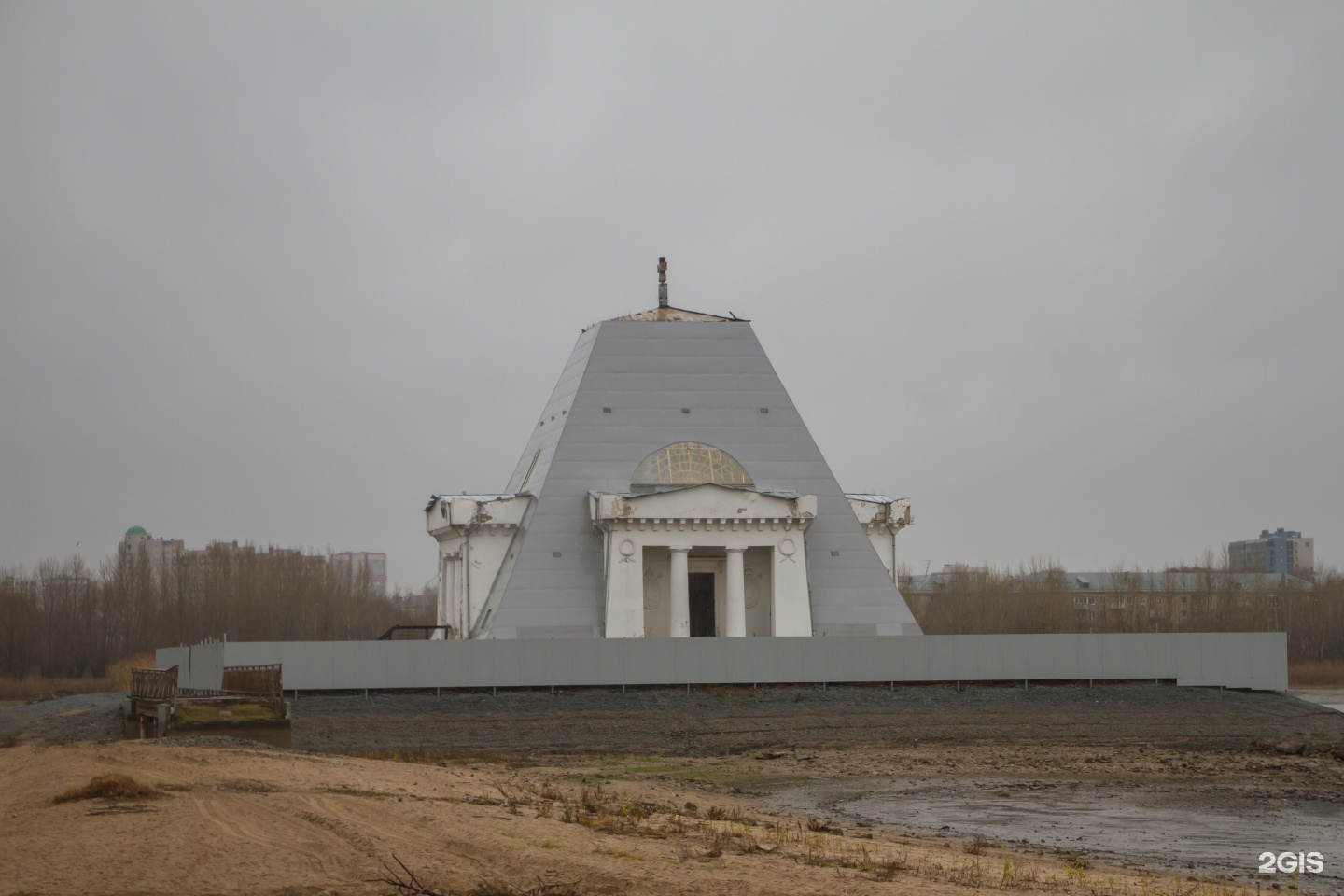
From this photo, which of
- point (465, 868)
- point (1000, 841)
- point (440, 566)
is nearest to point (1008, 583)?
point (440, 566)

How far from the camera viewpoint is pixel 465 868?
12.6 metres

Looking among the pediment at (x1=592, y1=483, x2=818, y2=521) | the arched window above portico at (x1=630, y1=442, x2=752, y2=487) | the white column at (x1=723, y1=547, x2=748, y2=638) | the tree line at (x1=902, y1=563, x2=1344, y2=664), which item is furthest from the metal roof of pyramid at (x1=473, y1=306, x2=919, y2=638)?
the tree line at (x1=902, y1=563, x2=1344, y2=664)

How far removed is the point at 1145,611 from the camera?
8338 cm

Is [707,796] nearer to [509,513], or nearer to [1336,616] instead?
[509,513]

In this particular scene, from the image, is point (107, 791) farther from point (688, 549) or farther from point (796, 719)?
point (688, 549)

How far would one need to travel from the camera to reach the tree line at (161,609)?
2657 inches

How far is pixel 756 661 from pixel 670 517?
6120mm

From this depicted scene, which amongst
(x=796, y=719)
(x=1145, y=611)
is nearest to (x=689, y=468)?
(x=796, y=719)

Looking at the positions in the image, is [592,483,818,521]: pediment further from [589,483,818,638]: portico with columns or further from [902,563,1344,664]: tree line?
[902,563,1344,664]: tree line

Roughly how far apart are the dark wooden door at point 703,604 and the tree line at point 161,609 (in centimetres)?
2890

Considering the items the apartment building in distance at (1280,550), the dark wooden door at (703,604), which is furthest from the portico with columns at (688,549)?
the apartment building in distance at (1280,550)

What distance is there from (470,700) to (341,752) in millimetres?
6166

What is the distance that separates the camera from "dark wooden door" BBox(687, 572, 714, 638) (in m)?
41.2
